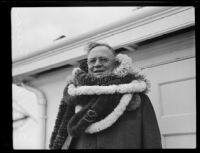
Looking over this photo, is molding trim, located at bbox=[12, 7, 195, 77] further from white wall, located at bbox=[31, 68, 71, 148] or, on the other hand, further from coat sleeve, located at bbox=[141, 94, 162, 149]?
coat sleeve, located at bbox=[141, 94, 162, 149]

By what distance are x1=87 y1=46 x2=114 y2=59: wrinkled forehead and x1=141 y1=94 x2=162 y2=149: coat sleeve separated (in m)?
0.19

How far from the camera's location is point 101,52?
51.3 inches

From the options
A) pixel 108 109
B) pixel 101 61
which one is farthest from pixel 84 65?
pixel 108 109

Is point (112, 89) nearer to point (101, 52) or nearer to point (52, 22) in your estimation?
point (101, 52)

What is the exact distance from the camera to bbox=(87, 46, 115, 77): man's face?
130cm

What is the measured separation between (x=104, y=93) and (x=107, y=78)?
0.06m

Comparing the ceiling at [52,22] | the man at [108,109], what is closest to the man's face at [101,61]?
the man at [108,109]

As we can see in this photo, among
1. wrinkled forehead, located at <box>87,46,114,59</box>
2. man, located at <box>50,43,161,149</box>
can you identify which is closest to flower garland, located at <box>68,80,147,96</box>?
man, located at <box>50,43,161,149</box>

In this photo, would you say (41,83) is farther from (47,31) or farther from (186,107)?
(186,107)

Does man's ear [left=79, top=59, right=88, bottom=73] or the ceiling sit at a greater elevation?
the ceiling

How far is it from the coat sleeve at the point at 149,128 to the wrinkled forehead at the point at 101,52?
0.19 metres

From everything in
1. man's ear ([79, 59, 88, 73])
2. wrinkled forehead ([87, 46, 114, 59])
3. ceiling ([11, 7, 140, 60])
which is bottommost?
man's ear ([79, 59, 88, 73])
